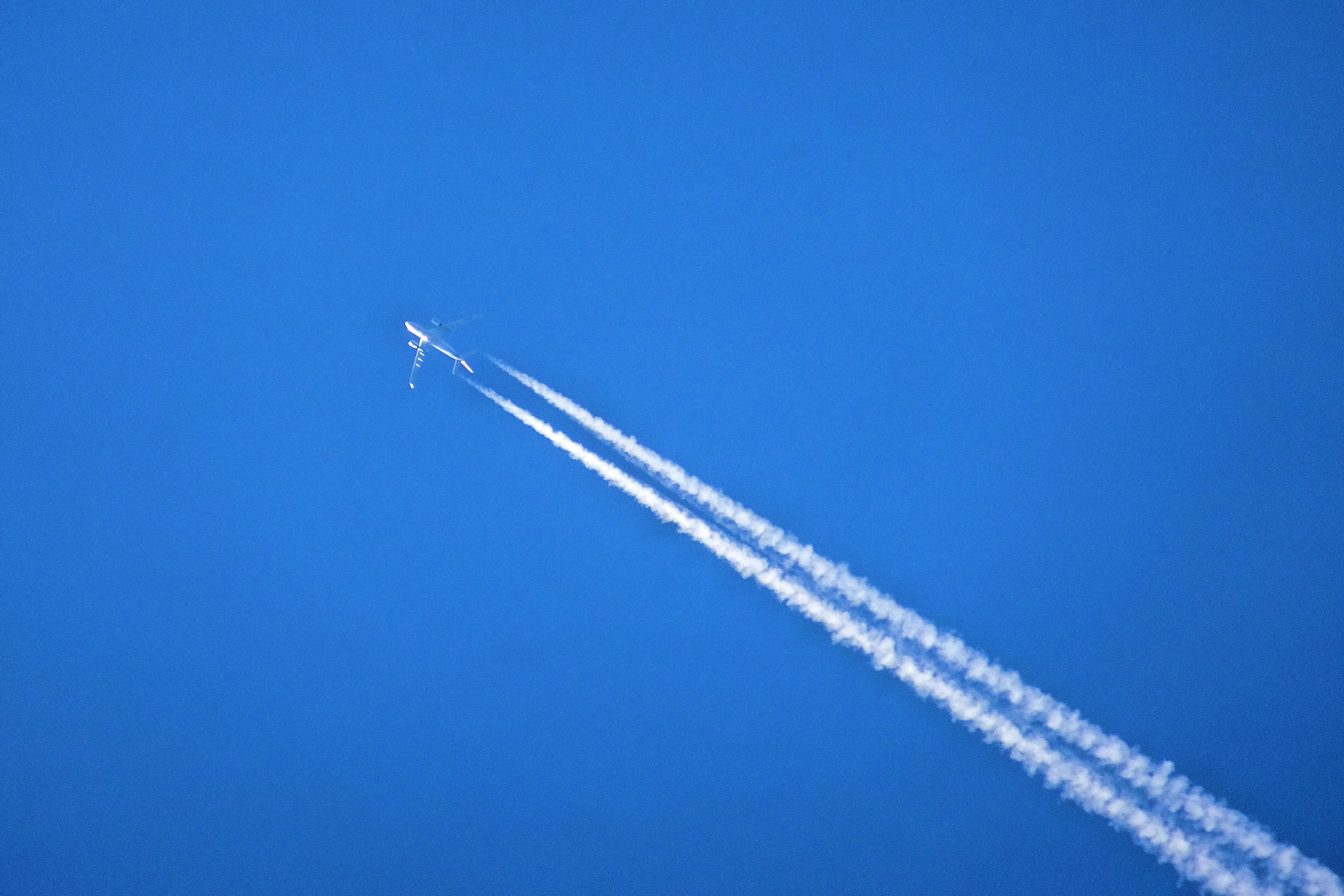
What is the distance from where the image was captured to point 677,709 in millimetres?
8086

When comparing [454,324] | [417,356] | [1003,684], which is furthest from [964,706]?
[417,356]

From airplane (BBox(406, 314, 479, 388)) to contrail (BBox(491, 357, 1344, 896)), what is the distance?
0.41m

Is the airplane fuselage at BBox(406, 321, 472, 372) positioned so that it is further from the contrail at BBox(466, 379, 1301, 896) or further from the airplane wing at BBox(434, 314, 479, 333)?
the contrail at BBox(466, 379, 1301, 896)

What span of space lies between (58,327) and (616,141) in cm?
647

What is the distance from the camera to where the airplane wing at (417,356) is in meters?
8.39

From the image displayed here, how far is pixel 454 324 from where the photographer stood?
838 cm

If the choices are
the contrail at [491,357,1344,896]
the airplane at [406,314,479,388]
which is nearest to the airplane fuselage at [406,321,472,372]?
the airplane at [406,314,479,388]

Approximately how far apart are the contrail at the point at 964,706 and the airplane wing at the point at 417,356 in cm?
84

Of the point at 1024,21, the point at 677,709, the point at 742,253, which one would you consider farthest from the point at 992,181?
the point at 677,709

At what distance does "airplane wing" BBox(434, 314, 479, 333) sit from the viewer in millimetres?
8297

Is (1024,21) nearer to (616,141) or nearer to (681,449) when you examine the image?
(616,141)

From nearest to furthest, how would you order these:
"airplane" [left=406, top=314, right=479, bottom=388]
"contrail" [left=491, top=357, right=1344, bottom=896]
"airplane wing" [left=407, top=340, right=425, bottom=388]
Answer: "contrail" [left=491, top=357, right=1344, bottom=896], "airplane" [left=406, top=314, right=479, bottom=388], "airplane wing" [left=407, top=340, right=425, bottom=388]

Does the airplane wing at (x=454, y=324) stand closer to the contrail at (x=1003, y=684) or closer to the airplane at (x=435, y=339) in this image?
the airplane at (x=435, y=339)

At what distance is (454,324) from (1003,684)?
6353mm
